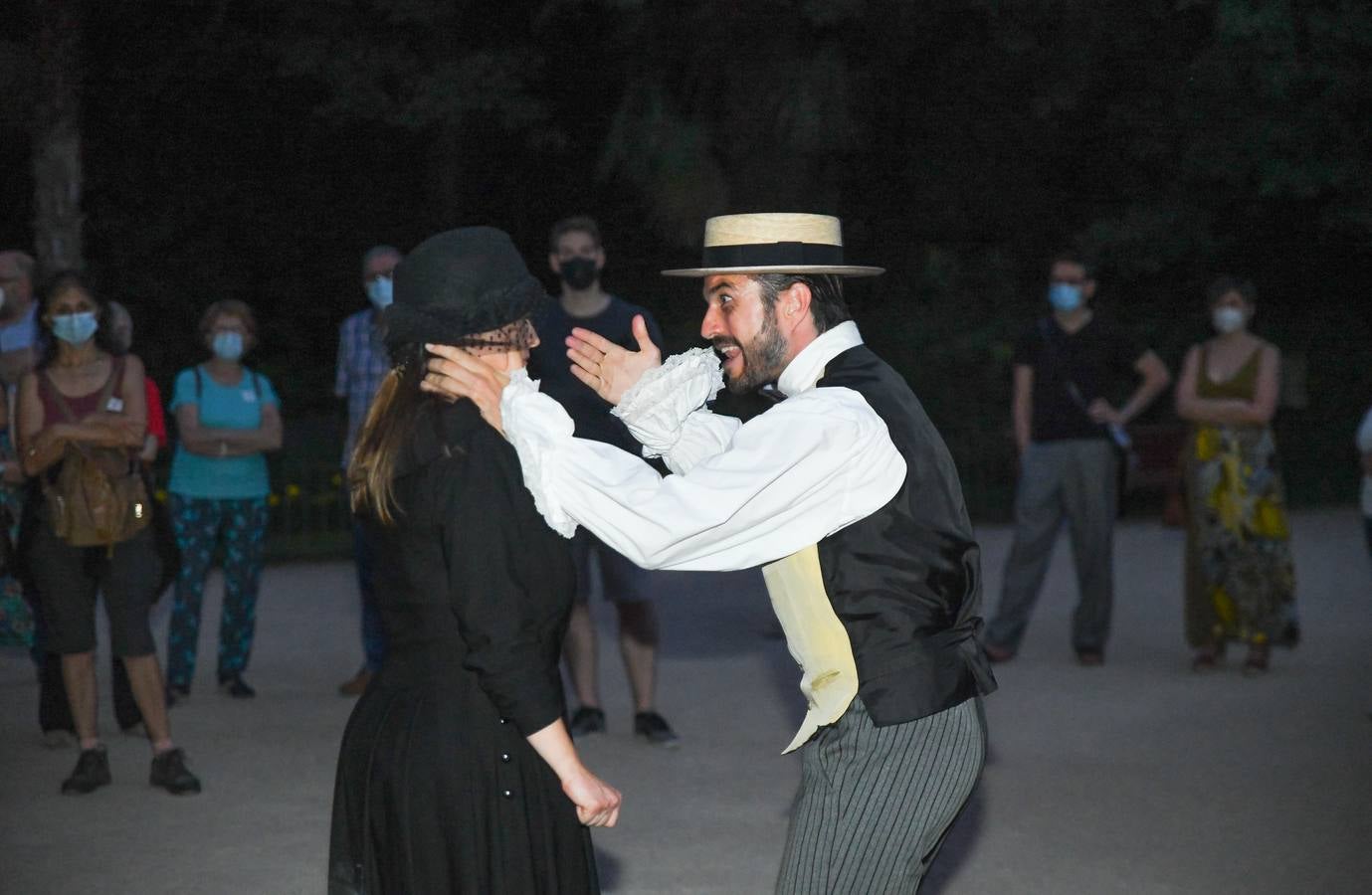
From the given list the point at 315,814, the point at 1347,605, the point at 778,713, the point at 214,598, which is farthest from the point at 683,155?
the point at 315,814

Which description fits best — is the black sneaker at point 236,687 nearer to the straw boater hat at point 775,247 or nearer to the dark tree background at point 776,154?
the straw boater hat at point 775,247

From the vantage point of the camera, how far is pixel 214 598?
1223 centimetres

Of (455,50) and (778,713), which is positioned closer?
(778,713)

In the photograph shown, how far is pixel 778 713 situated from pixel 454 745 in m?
5.04

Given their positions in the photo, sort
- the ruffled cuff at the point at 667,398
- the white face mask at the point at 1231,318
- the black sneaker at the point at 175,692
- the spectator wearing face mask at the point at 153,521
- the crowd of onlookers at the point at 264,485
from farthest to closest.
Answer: the white face mask at the point at 1231,318 < the black sneaker at the point at 175,692 < the spectator wearing face mask at the point at 153,521 < the crowd of onlookers at the point at 264,485 < the ruffled cuff at the point at 667,398

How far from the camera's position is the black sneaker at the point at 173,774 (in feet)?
22.0

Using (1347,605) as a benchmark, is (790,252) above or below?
above

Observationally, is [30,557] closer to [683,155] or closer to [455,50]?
[683,155]

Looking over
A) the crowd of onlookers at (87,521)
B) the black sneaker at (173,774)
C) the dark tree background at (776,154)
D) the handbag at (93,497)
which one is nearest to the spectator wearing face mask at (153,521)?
the crowd of onlookers at (87,521)

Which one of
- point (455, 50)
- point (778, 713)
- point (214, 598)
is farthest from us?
point (455, 50)

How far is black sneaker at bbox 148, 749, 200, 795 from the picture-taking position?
6.70 m

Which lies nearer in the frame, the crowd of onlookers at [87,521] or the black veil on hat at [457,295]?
the black veil on hat at [457,295]

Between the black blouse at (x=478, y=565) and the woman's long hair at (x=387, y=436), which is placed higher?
the woman's long hair at (x=387, y=436)

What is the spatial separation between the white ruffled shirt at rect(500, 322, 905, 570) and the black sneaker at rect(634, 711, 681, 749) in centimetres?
439
